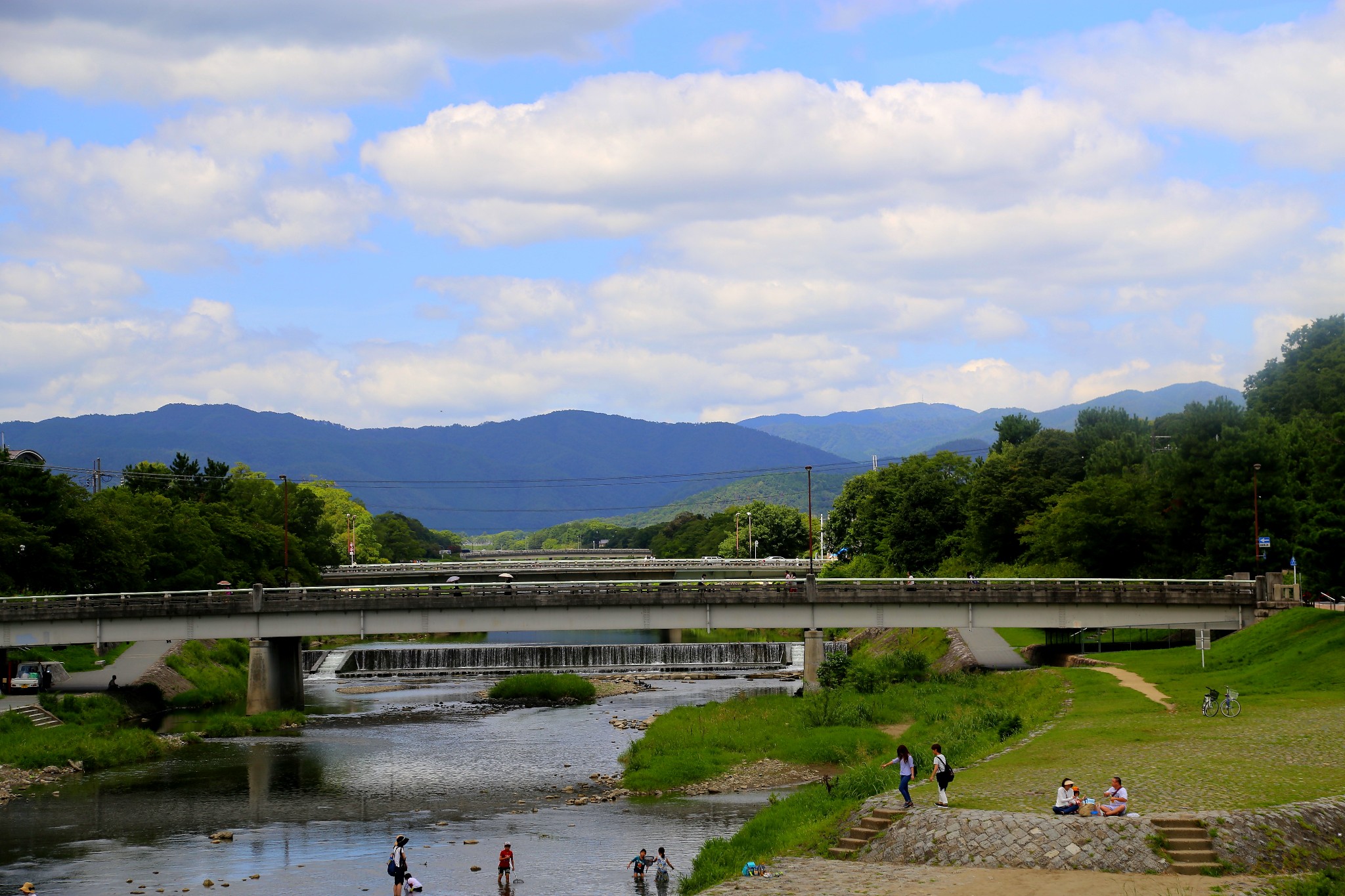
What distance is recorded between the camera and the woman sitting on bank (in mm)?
32969

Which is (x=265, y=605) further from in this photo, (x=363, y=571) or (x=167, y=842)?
(x=363, y=571)

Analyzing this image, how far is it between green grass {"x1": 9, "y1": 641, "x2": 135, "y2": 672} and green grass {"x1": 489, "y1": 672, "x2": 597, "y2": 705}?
25.6 meters

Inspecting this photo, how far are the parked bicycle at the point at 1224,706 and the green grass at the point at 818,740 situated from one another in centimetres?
722

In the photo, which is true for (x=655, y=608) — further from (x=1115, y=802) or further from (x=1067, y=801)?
(x=1115, y=802)

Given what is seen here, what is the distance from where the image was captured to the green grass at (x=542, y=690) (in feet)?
292

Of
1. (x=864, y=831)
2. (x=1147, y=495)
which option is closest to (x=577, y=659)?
(x=1147, y=495)

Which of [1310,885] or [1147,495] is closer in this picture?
[1310,885]

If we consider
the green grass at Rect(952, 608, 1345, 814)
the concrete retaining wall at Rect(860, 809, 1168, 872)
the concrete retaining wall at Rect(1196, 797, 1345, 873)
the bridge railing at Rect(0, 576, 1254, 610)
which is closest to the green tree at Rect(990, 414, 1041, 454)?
the bridge railing at Rect(0, 576, 1254, 610)

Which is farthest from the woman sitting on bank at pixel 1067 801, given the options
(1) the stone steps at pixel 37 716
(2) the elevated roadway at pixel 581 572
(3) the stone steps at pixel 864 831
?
(2) the elevated roadway at pixel 581 572

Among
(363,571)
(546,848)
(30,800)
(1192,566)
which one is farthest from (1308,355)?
(30,800)

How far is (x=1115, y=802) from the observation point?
32.8 metres

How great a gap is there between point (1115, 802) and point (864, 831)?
7055 millimetres

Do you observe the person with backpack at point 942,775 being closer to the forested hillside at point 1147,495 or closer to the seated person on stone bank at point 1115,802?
the seated person on stone bank at point 1115,802

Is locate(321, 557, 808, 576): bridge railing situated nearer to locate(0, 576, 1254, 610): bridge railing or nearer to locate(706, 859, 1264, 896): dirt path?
locate(0, 576, 1254, 610): bridge railing
